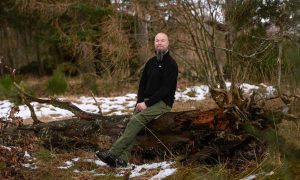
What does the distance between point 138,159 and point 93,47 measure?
34.6ft

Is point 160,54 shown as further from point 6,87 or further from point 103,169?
point 6,87

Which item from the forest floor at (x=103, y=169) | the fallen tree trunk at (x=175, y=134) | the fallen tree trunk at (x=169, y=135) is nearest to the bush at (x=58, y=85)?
the fallen tree trunk at (x=175, y=134)

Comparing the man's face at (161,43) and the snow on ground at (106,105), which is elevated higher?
the man's face at (161,43)

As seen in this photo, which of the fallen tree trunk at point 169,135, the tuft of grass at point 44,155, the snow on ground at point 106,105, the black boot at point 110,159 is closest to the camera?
the fallen tree trunk at point 169,135

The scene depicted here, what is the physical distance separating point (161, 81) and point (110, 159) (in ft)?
3.81

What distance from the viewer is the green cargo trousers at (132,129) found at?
6.01 m

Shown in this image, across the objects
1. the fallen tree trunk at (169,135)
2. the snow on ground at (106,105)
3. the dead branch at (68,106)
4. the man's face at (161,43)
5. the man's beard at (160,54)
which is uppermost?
the man's face at (161,43)

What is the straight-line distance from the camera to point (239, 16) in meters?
9.92

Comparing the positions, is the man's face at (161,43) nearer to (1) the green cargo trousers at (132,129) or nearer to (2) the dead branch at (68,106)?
(1) the green cargo trousers at (132,129)

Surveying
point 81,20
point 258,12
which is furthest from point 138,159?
point 81,20

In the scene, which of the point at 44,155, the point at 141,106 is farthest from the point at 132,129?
the point at 44,155

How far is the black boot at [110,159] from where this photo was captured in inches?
236

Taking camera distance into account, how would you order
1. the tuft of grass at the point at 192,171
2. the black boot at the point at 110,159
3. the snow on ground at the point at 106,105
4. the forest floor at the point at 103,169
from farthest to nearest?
1. the snow on ground at the point at 106,105
2. the black boot at the point at 110,159
3. the tuft of grass at the point at 192,171
4. the forest floor at the point at 103,169

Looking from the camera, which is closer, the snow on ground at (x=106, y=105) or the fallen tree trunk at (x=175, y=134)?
the fallen tree trunk at (x=175, y=134)
